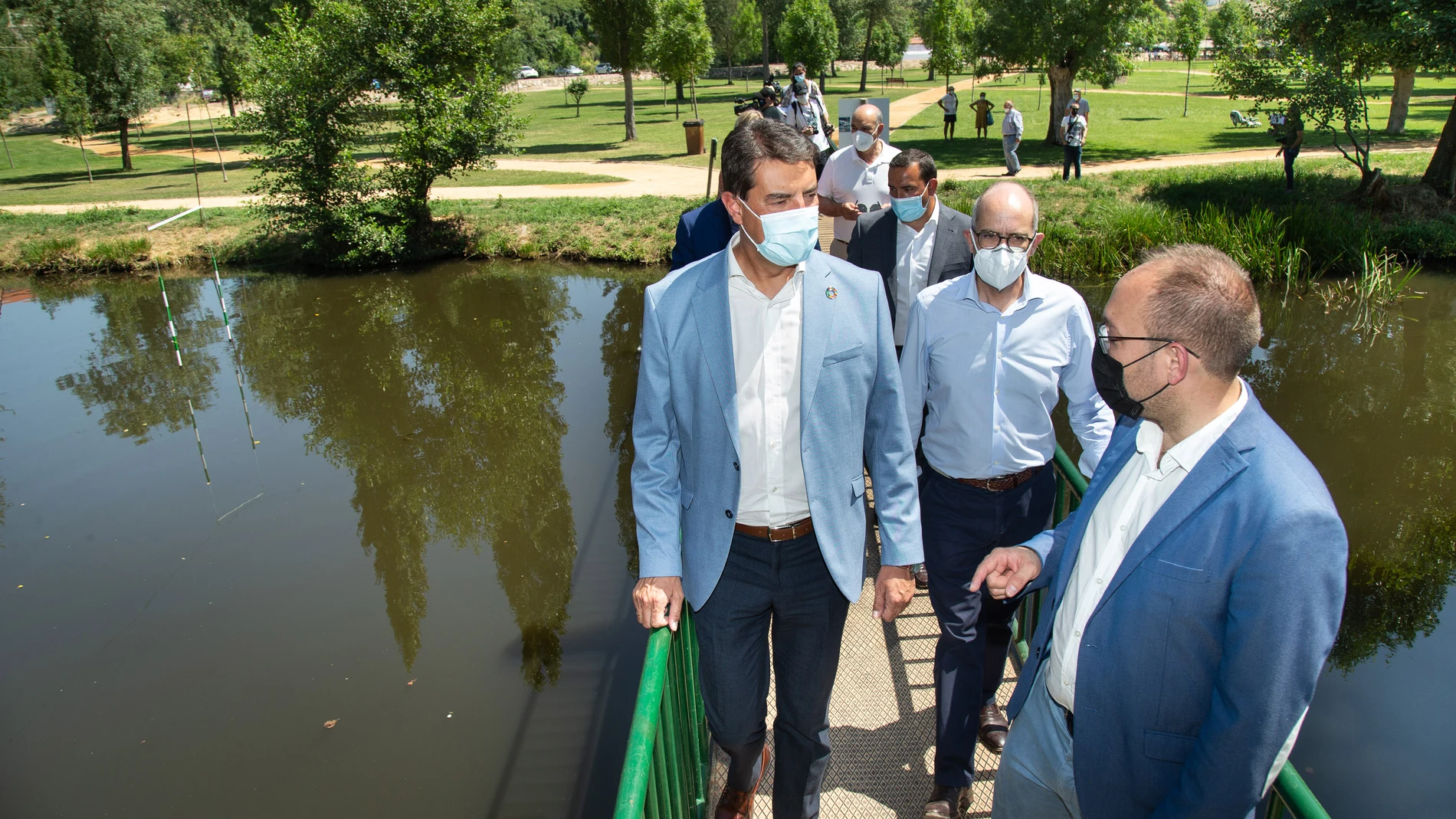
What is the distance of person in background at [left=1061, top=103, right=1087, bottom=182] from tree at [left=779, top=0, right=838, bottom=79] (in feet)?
92.3

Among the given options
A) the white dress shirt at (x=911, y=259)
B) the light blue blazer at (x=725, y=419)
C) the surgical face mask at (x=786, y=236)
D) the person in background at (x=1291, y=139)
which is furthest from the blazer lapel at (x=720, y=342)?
the person in background at (x=1291, y=139)

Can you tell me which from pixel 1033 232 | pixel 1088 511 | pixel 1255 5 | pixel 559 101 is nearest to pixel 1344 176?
pixel 1255 5

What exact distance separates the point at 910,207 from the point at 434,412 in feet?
24.5

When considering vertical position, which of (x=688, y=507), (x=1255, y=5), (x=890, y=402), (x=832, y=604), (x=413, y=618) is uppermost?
(x=1255, y=5)

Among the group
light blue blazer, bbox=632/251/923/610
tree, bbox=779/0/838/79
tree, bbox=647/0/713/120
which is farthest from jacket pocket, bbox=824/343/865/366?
tree, bbox=779/0/838/79

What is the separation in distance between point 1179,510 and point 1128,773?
630mm

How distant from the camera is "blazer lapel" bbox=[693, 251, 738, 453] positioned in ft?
8.64

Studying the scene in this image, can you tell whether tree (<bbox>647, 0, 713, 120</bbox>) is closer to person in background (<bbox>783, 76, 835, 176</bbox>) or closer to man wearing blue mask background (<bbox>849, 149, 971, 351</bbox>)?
person in background (<bbox>783, 76, 835, 176</bbox>)

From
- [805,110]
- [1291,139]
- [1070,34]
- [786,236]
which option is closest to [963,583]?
[786,236]

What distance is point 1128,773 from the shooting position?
2.02m

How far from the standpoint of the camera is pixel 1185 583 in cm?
185

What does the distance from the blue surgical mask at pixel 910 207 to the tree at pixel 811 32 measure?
144ft

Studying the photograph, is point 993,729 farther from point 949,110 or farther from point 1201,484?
point 949,110

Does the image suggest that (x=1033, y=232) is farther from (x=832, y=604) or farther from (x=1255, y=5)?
(x=1255, y=5)
